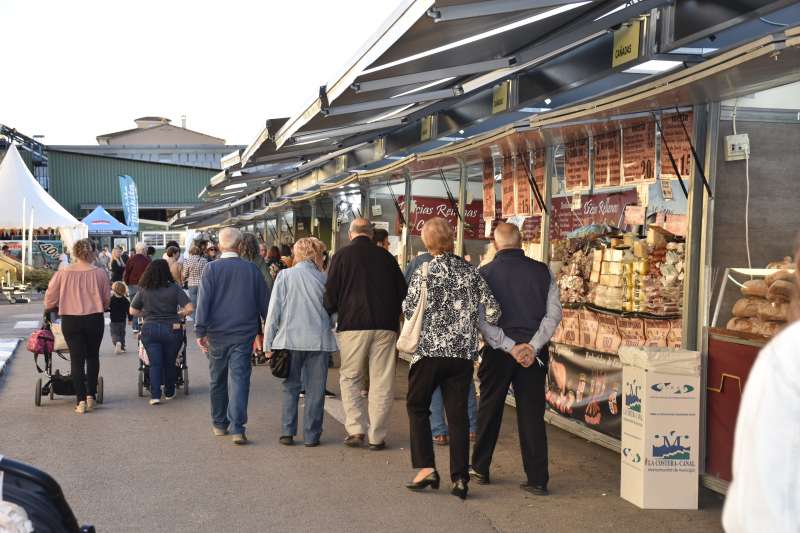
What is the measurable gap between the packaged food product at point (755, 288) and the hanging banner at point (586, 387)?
1561 millimetres

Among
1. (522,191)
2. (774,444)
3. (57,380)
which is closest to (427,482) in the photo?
(522,191)

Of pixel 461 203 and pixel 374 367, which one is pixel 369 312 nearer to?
pixel 374 367

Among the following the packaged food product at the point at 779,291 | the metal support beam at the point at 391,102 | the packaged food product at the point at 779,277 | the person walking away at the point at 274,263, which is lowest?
the person walking away at the point at 274,263

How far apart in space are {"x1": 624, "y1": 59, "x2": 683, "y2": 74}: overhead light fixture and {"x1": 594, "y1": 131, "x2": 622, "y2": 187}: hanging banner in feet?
1.71

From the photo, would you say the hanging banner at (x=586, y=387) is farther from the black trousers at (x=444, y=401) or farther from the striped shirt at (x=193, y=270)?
the striped shirt at (x=193, y=270)

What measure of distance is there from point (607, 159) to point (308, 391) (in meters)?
3.20

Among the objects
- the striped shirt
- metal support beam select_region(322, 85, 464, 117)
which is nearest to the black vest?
metal support beam select_region(322, 85, 464, 117)

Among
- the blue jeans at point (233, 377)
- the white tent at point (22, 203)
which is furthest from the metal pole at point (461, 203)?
the white tent at point (22, 203)

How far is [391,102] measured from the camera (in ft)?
31.1

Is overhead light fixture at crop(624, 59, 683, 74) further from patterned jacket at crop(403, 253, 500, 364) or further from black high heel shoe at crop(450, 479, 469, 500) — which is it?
black high heel shoe at crop(450, 479, 469, 500)

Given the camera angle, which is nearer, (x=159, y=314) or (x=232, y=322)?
(x=232, y=322)

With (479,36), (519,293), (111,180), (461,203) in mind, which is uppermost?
(111,180)

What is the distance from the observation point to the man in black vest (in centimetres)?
691

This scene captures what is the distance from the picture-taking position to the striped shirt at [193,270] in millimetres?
17594
